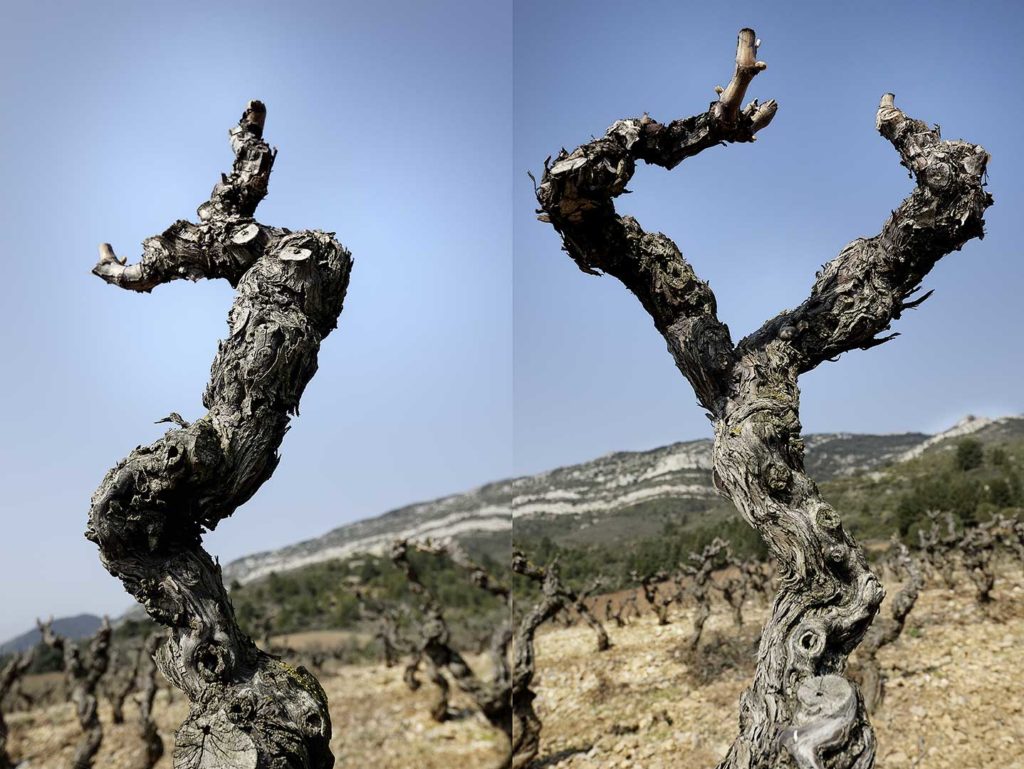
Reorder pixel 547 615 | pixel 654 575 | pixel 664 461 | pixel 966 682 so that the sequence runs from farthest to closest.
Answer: pixel 664 461
pixel 654 575
pixel 547 615
pixel 966 682

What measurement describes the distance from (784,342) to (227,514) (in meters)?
2.78

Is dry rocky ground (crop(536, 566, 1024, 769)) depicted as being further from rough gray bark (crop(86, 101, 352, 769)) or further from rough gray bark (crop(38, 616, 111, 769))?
rough gray bark (crop(38, 616, 111, 769))

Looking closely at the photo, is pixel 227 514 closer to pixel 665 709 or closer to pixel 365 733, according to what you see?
pixel 665 709

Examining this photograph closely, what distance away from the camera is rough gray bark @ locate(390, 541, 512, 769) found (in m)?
7.85

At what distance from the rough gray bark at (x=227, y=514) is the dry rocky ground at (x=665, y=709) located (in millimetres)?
5189

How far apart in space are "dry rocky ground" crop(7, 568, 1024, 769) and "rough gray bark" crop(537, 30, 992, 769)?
424 cm

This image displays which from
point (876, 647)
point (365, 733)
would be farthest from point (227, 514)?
point (365, 733)

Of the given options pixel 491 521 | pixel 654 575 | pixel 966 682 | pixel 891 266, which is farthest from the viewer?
pixel 491 521

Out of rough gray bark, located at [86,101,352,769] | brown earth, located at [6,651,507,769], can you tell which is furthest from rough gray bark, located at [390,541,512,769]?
rough gray bark, located at [86,101,352,769]

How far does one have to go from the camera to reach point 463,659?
27.6ft

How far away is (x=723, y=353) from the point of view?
3650 millimetres

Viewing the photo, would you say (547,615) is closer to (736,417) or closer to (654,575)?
(736,417)

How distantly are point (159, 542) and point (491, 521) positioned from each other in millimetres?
30599

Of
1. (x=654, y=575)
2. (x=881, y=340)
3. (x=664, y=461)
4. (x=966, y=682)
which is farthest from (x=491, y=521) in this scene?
(x=881, y=340)
